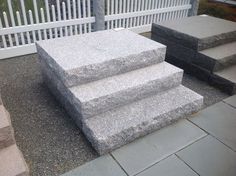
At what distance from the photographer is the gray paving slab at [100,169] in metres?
1.80

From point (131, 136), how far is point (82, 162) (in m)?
0.48

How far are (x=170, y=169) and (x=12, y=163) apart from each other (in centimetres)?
119

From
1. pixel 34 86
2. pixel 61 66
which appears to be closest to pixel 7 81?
pixel 34 86

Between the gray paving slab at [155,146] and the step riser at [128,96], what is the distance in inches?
15.2

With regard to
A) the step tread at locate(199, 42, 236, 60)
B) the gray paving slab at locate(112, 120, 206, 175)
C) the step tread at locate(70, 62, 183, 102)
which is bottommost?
the gray paving slab at locate(112, 120, 206, 175)

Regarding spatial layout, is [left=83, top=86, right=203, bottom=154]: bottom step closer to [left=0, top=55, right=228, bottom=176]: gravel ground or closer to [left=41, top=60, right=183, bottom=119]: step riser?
[left=41, top=60, right=183, bottom=119]: step riser

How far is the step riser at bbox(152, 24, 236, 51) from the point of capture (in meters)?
3.10

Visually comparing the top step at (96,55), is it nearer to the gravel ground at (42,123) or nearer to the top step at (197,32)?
the gravel ground at (42,123)

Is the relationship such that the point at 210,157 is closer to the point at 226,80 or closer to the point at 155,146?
the point at 155,146

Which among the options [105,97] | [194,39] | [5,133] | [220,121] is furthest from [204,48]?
[5,133]

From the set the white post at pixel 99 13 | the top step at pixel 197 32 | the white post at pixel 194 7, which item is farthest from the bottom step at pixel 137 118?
the white post at pixel 194 7

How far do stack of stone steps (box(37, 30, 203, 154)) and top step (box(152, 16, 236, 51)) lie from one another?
743mm

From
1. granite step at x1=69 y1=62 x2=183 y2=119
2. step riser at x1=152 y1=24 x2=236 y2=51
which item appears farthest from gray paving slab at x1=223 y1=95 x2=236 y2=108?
step riser at x1=152 y1=24 x2=236 y2=51

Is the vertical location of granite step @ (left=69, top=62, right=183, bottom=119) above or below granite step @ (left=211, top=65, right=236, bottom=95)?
above
